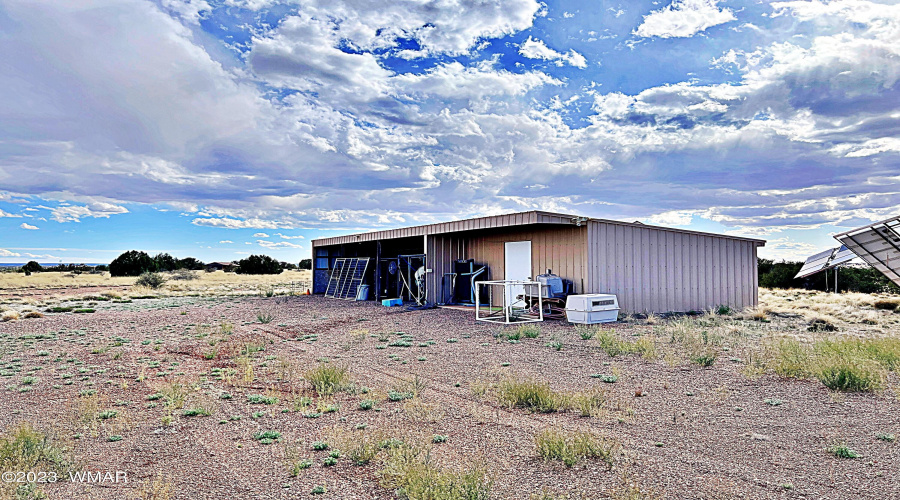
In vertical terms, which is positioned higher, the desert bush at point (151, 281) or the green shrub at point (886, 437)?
the desert bush at point (151, 281)

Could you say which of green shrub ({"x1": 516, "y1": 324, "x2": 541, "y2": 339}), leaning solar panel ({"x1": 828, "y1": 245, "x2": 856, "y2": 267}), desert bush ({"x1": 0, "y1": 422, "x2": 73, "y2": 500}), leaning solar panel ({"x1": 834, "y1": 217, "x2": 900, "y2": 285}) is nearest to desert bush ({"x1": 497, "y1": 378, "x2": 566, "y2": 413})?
desert bush ({"x1": 0, "y1": 422, "x2": 73, "y2": 500})

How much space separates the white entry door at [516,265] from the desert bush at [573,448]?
12386 millimetres

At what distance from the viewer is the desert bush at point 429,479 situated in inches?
148

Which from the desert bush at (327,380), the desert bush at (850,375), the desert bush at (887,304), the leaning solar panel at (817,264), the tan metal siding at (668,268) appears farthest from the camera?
the leaning solar panel at (817,264)

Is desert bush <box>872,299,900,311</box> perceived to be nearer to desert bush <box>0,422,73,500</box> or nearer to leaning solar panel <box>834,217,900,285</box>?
leaning solar panel <box>834,217,900,285</box>

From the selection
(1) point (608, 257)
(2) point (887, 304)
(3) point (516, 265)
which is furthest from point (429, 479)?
(2) point (887, 304)

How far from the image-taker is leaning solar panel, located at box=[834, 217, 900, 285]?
1238 cm

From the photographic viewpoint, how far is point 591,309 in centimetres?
1383

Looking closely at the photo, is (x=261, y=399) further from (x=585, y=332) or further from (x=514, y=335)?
(x=585, y=332)

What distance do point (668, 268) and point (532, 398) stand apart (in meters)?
12.3

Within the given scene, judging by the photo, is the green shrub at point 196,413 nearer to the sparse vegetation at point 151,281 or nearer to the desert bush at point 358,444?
the desert bush at point 358,444

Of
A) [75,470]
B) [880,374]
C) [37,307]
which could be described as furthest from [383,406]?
[37,307]

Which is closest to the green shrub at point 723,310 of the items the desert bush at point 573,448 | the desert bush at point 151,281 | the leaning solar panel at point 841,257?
the leaning solar panel at point 841,257

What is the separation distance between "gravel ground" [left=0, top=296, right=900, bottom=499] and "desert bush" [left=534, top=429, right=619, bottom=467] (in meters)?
0.08
